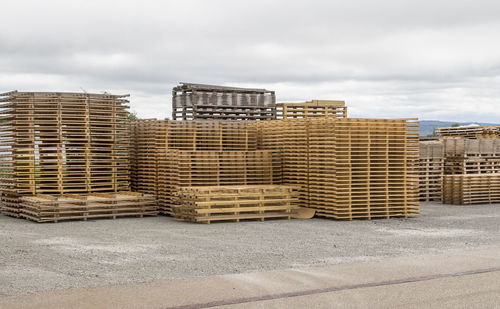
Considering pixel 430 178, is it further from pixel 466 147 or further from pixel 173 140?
pixel 173 140

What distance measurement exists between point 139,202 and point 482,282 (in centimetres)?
1077

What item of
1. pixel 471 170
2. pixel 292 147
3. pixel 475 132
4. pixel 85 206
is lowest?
pixel 85 206

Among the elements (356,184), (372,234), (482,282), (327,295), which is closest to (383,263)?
(482,282)

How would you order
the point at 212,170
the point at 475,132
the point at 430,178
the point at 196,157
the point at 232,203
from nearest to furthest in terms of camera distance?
the point at 232,203 < the point at 196,157 < the point at 212,170 < the point at 430,178 < the point at 475,132

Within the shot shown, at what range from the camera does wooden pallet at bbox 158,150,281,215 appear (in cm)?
1762

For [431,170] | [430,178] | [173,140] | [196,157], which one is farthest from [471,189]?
[173,140]

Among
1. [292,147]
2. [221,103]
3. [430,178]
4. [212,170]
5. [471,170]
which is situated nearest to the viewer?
[212,170]

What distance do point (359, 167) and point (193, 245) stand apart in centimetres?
637

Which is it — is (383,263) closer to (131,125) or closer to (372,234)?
(372,234)

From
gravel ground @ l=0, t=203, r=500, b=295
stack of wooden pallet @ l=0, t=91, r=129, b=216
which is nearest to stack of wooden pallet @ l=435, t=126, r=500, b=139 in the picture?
gravel ground @ l=0, t=203, r=500, b=295

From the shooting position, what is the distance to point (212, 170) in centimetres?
1792

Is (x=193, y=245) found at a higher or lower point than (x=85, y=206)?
lower

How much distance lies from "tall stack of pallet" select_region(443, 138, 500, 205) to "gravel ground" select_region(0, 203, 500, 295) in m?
4.38

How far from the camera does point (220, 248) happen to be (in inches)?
476
